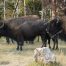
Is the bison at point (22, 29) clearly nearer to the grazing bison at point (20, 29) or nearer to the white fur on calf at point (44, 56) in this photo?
the grazing bison at point (20, 29)

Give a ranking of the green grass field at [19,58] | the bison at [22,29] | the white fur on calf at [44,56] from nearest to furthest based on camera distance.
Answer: the white fur on calf at [44,56] → the green grass field at [19,58] → the bison at [22,29]

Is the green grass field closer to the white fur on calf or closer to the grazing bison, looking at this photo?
the white fur on calf

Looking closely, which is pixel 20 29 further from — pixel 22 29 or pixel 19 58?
pixel 19 58

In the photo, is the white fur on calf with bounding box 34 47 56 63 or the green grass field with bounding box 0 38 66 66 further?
the green grass field with bounding box 0 38 66 66

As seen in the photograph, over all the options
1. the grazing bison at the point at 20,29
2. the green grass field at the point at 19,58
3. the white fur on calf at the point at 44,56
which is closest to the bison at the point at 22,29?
the grazing bison at the point at 20,29

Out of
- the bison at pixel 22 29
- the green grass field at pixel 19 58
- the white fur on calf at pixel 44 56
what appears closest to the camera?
the white fur on calf at pixel 44 56

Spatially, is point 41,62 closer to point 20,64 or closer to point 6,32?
point 20,64

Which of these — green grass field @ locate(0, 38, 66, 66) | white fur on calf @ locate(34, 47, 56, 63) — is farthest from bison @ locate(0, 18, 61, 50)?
white fur on calf @ locate(34, 47, 56, 63)

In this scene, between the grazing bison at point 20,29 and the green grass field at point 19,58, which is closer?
the green grass field at point 19,58

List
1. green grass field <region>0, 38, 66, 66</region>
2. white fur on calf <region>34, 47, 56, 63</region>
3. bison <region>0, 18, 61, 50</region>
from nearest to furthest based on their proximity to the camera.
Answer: white fur on calf <region>34, 47, 56, 63</region>
green grass field <region>0, 38, 66, 66</region>
bison <region>0, 18, 61, 50</region>

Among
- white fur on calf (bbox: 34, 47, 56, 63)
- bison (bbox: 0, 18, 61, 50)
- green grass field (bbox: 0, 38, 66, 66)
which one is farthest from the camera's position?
bison (bbox: 0, 18, 61, 50)

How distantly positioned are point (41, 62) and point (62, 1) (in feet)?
31.0

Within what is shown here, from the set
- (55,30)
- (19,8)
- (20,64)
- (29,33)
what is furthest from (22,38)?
(19,8)

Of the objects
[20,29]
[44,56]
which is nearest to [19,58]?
[44,56]
